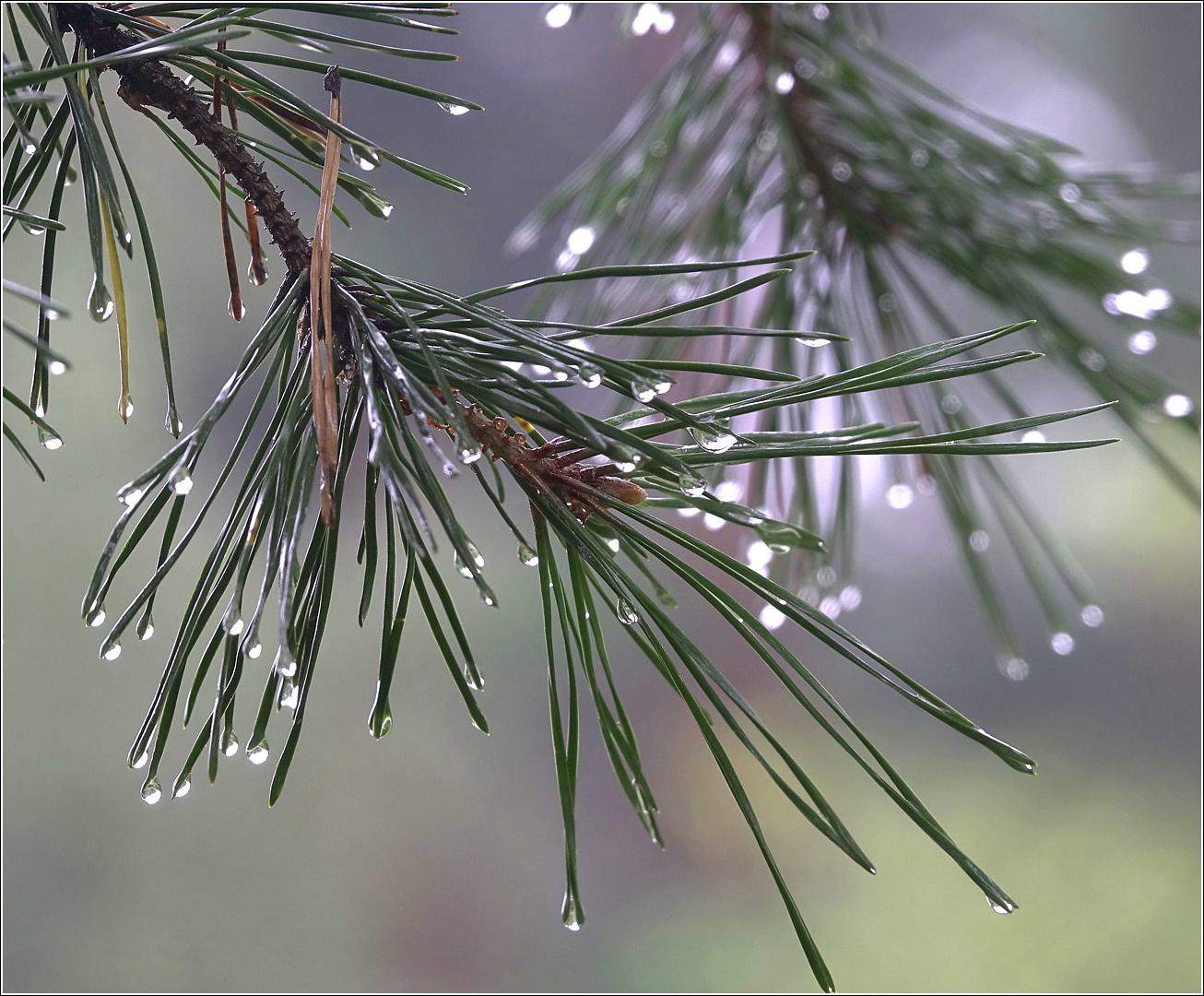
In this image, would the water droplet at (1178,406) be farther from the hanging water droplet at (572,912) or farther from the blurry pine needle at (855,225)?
the hanging water droplet at (572,912)

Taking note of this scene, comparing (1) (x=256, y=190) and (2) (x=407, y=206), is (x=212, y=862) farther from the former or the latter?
(1) (x=256, y=190)

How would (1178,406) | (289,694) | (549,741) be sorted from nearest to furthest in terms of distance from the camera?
(289,694) → (1178,406) → (549,741)

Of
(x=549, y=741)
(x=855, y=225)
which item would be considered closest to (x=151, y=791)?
(x=855, y=225)

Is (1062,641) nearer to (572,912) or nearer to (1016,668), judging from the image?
(1016,668)

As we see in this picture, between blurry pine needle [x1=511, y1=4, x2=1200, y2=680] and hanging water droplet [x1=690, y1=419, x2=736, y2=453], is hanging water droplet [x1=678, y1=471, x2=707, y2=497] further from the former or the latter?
blurry pine needle [x1=511, y1=4, x2=1200, y2=680]

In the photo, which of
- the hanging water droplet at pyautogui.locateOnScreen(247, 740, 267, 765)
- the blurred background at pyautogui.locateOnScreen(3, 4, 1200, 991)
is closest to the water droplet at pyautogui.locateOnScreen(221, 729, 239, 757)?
the hanging water droplet at pyautogui.locateOnScreen(247, 740, 267, 765)

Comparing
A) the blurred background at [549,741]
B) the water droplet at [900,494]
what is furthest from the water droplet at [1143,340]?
the blurred background at [549,741]

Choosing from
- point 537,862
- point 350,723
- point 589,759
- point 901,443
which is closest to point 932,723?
point 589,759
